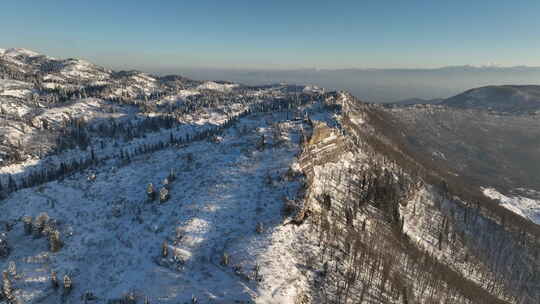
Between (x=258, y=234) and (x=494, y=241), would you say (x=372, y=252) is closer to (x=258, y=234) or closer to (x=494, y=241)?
(x=258, y=234)

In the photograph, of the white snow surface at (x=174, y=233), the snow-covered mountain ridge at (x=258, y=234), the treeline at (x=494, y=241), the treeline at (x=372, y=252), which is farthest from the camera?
the treeline at (x=494, y=241)

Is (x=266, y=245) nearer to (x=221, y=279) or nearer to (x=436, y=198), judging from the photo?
(x=221, y=279)

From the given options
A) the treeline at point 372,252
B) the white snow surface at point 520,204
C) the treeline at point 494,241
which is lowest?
the white snow surface at point 520,204

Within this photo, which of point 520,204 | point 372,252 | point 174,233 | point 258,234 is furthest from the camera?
point 520,204

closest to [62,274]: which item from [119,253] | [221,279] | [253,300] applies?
[119,253]

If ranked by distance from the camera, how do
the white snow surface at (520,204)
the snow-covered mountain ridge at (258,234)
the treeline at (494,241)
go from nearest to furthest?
1. the snow-covered mountain ridge at (258,234)
2. the treeline at (494,241)
3. the white snow surface at (520,204)

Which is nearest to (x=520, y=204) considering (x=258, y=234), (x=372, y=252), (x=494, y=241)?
(x=494, y=241)

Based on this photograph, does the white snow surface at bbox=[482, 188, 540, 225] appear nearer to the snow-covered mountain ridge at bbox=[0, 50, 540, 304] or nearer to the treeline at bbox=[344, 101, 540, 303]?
the treeline at bbox=[344, 101, 540, 303]

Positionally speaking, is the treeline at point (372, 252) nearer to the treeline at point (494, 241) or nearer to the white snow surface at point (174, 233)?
the white snow surface at point (174, 233)

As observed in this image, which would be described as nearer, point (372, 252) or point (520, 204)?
point (372, 252)

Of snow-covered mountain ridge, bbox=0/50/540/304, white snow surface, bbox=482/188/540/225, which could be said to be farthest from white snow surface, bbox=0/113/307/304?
white snow surface, bbox=482/188/540/225

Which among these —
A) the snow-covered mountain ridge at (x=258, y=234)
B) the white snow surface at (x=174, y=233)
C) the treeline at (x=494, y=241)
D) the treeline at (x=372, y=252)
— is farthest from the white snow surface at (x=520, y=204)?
the white snow surface at (x=174, y=233)
